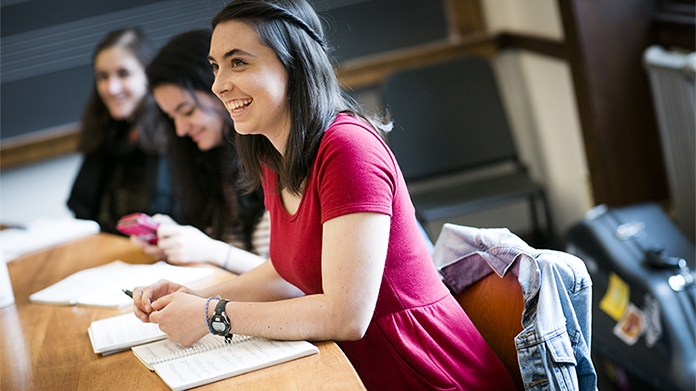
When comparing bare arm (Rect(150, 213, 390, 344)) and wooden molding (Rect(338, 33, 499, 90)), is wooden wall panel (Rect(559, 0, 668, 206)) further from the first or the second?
bare arm (Rect(150, 213, 390, 344))

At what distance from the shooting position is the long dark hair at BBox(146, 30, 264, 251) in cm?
206

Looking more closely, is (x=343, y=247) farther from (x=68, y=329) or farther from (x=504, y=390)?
(x=68, y=329)

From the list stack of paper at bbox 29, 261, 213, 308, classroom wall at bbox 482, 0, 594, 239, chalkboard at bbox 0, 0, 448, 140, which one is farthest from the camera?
chalkboard at bbox 0, 0, 448, 140

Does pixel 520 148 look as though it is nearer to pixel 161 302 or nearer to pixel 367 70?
pixel 367 70

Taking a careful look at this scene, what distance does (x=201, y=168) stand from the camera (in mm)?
2217

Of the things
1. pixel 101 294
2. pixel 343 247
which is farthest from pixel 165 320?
pixel 101 294

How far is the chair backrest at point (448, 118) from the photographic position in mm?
3273

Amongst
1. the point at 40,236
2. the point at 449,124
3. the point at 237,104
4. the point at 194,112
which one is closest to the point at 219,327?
the point at 237,104

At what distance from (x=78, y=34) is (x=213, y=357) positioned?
2844 mm

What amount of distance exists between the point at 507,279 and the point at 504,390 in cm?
19

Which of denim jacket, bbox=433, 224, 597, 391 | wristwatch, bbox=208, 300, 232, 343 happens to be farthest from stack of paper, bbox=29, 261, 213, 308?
denim jacket, bbox=433, 224, 597, 391

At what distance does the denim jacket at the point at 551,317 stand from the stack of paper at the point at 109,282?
794mm

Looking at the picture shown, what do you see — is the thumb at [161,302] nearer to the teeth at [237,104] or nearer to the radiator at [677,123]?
the teeth at [237,104]

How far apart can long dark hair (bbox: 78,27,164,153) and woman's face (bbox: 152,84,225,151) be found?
589 millimetres
